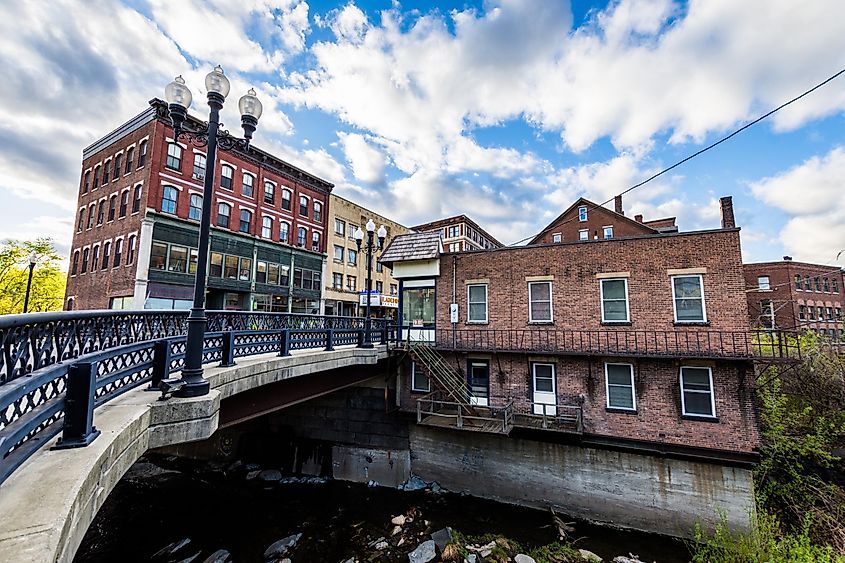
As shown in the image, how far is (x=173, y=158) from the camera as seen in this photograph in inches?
902

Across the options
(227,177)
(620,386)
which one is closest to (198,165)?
(227,177)

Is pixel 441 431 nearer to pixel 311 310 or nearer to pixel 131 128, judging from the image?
pixel 311 310

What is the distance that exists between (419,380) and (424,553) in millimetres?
6114

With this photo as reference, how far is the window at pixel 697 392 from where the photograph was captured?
1119 cm

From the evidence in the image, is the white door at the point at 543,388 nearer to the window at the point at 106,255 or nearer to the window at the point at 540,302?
the window at the point at 540,302

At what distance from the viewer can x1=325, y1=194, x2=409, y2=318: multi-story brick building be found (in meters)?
33.9

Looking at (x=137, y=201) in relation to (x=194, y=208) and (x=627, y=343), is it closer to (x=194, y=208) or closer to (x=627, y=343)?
(x=194, y=208)

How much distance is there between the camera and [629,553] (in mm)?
10328

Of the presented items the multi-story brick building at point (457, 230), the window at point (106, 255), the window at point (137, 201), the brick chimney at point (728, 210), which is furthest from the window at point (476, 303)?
the multi-story brick building at point (457, 230)

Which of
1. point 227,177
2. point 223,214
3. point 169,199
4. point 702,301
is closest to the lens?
point 702,301

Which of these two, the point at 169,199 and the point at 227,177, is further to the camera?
the point at 227,177

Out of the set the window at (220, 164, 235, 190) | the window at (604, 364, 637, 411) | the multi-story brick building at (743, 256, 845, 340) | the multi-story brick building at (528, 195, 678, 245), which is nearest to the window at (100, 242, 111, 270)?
the window at (220, 164, 235, 190)

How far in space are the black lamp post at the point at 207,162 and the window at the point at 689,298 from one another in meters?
13.1

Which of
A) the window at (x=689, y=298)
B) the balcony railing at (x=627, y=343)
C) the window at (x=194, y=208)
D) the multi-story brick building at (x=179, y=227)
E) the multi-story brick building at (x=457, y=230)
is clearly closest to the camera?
the balcony railing at (x=627, y=343)
